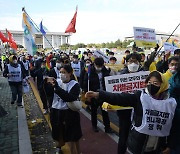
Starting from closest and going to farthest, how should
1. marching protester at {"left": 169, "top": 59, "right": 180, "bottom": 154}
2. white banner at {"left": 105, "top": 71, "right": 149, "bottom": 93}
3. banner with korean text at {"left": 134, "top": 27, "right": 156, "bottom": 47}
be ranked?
marching protester at {"left": 169, "top": 59, "right": 180, "bottom": 154} < white banner at {"left": 105, "top": 71, "right": 149, "bottom": 93} < banner with korean text at {"left": 134, "top": 27, "right": 156, "bottom": 47}

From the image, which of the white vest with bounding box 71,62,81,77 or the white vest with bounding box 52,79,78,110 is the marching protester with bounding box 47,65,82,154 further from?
Answer: the white vest with bounding box 71,62,81,77

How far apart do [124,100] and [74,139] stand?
5.46 feet

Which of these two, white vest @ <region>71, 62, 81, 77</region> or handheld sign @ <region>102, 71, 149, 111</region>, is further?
white vest @ <region>71, 62, 81, 77</region>

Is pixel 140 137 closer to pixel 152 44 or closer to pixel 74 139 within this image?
pixel 74 139

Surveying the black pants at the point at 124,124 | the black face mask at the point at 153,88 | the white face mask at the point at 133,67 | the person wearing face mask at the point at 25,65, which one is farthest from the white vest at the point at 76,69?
the black face mask at the point at 153,88

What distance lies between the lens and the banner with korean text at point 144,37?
7398 mm

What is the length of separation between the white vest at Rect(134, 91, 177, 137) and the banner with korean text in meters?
4.95

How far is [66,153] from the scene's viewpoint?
4844 millimetres

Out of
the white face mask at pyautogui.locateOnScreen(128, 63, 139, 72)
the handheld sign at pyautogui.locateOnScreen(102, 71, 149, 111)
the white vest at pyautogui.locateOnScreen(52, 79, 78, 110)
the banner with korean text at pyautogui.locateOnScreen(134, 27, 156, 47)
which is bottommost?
the white vest at pyautogui.locateOnScreen(52, 79, 78, 110)

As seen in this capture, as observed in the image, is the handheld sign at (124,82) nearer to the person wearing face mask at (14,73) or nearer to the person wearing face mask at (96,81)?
the person wearing face mask at (96,81)

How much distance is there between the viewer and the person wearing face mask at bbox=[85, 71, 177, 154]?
263 cm

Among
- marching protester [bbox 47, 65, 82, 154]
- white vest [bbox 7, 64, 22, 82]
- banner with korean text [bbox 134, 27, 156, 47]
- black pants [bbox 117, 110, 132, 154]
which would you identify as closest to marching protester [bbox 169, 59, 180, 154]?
black pants [bbox 117, 110, 132, 154]

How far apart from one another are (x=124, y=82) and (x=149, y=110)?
2.97 feet

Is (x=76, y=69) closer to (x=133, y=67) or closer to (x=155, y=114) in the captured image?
(x=133, y=67)
